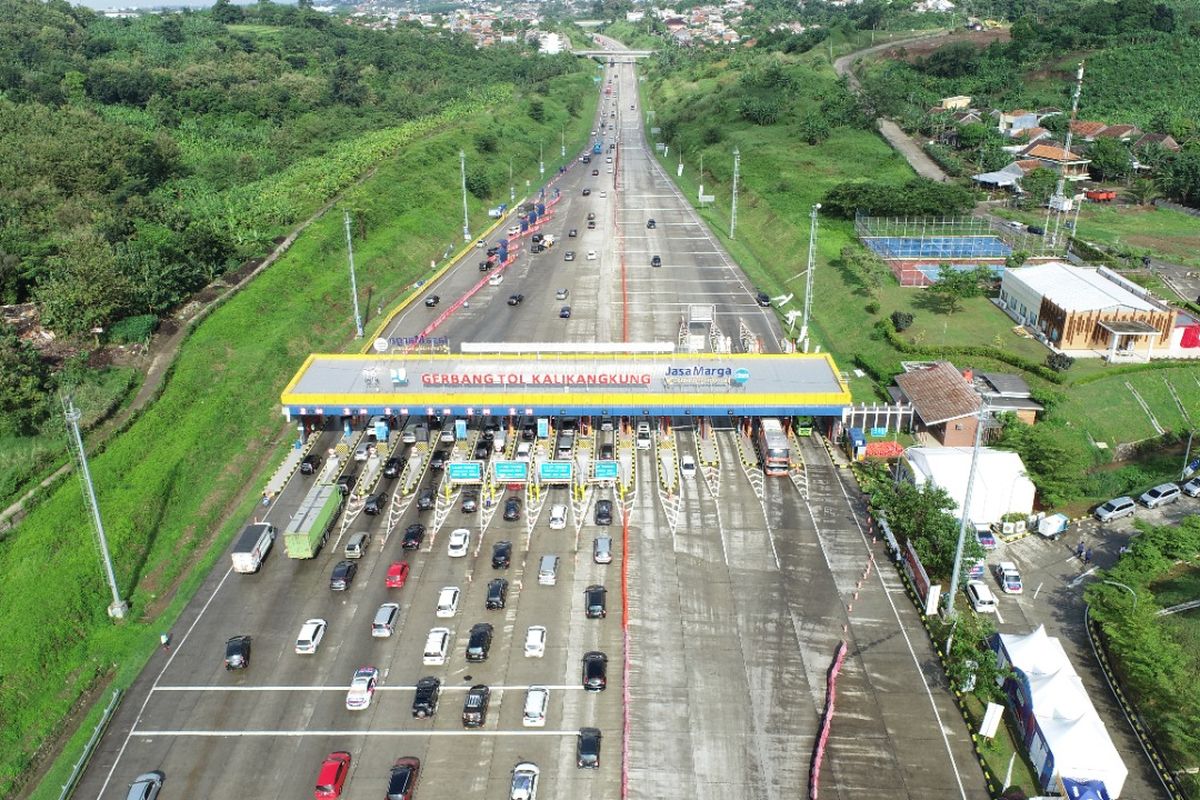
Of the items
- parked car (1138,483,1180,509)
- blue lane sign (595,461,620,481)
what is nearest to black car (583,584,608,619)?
blue lane sign (595,461,620,481)

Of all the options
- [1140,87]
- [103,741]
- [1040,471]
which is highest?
[1140,87]

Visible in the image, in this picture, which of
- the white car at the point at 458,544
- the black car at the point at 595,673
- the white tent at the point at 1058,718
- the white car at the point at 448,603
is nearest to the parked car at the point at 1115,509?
the white tent at the point at 1058,718

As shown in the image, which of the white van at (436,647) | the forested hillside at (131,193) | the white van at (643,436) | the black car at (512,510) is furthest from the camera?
the forested hillside at (131,193)

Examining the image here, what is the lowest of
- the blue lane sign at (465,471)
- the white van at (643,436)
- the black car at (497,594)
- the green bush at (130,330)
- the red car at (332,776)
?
the red car at (332,776)

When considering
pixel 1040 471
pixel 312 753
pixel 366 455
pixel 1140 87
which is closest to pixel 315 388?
pixel 366 455

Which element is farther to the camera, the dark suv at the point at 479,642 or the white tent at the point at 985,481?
the white tent at the point at 985,481

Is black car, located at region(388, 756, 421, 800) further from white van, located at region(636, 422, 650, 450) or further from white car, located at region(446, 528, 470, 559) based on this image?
white van, located at region(636, 422, 650, 450)

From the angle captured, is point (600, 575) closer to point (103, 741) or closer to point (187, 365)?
point (103, 741)

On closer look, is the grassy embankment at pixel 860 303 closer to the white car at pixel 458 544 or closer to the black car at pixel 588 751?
the white car at pixel 458 544
